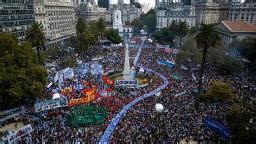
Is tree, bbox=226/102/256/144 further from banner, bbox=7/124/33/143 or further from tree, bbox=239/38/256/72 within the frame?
tree, bbox=239/38/256/72

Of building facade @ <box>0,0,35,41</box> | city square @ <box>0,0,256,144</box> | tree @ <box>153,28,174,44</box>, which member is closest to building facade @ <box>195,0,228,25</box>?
tree @ <box>153,28,174,44</box>

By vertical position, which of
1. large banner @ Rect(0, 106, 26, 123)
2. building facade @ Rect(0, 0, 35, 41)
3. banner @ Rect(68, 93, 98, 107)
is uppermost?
building facade @ Rect(0, 0, 35, 41)

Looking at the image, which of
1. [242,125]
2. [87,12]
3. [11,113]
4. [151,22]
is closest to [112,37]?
[151,22]

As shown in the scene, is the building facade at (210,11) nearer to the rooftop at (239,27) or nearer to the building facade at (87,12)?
the rooftop at (239,27)

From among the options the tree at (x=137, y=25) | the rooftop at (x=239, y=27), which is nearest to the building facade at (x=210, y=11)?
the tree at (x=137, y=25)

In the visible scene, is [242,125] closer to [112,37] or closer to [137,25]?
[112,37]
